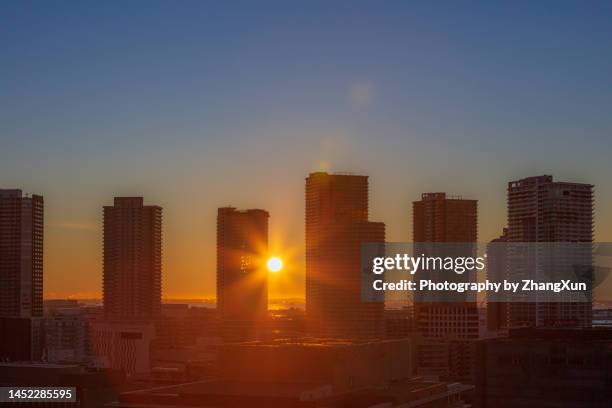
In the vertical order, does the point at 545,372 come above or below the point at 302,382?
above

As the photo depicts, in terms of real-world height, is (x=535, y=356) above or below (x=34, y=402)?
above

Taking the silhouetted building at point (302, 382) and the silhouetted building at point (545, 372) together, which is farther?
the silhouetted building at point (302, 382)

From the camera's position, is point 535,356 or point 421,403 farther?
point 421,403

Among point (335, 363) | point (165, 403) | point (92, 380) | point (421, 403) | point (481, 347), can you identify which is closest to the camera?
point (481, 347)

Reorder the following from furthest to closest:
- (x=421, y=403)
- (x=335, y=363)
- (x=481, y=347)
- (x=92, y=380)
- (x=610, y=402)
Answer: (x=92, y=380)
(x=421, y=403)
(x=335, y=363)
(x=481, y=347)
(x=610, y=402)

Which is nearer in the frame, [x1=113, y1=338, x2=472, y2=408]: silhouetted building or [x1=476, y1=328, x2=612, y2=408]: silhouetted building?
Answer: [x1=476, y1=328, x2=612, y2=408]: silhouetted building

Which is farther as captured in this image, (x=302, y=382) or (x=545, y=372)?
(x=302, y=382)

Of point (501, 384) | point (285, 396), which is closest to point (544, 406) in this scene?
point (501, 384)

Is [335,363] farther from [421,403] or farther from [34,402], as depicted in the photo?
[34,402]
